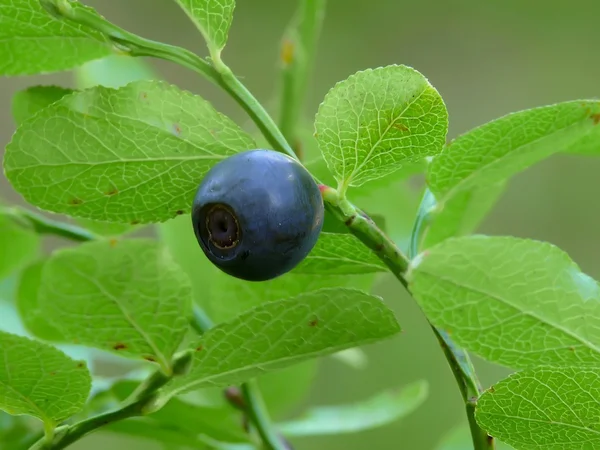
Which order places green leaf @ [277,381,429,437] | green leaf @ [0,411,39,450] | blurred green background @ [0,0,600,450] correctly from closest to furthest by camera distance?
green leaf @ [0,411,39,450] → green leaf @ [277,381,429,437] → blurred green background @ [0,0,600,450]

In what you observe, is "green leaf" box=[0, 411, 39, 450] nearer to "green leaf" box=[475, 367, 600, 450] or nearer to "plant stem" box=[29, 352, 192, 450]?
"plant stem" box=[29, 352, 192, 450]

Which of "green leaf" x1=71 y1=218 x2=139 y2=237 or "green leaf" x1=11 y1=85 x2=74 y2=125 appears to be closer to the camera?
"green leaf" x1=11 y1=85 x2=74 y2=125

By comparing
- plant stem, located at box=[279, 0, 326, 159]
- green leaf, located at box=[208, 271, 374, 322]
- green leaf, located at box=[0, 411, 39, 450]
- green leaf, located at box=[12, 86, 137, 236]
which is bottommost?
green leaf, located at box=[0, 411, 39, 450]

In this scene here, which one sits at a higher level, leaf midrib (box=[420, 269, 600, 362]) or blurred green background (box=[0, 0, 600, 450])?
leaf midrib (box=[420, 269, 600, 362])

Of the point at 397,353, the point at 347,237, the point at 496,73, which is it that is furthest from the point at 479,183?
the point at 496,73

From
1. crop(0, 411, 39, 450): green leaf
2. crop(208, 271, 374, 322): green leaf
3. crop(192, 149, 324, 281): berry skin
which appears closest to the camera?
crop(192, 149, 324, 281): berry skin

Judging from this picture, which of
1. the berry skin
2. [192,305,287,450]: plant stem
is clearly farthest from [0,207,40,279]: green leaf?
the berry skin

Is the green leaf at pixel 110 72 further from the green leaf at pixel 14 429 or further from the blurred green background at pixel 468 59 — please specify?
the blurred green background at pixel 468 59

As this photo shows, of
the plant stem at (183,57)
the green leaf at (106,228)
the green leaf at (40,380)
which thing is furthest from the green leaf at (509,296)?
the green leaf at (106,228)
